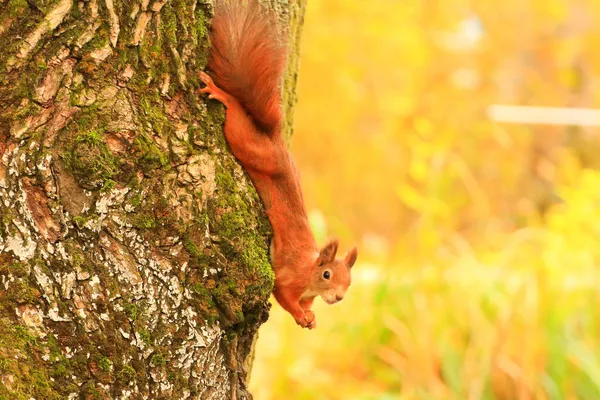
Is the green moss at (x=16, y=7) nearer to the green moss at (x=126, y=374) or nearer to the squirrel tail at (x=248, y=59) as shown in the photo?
the squirrel tail at (x=248, y=59)

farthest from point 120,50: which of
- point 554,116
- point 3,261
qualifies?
point 554,116

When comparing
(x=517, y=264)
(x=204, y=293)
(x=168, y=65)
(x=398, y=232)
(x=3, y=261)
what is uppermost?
(x=168, y=65)

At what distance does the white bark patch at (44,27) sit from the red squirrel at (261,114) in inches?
9.5

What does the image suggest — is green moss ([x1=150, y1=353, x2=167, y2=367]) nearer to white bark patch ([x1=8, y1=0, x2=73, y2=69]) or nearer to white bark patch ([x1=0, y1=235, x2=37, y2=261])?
white bark patch ([x1=0, y1=235, x2=37, y2=261])

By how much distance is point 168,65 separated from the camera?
3.69ft

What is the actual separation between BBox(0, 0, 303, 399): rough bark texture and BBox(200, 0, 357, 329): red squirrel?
40mm

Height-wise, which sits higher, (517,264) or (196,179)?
(196,179)

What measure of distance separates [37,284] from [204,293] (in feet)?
0.80

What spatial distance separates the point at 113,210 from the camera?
1.06 meters

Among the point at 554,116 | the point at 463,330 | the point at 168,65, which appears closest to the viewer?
the point at 168,65

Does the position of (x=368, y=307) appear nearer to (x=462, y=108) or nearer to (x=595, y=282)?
(x=595, y=282)

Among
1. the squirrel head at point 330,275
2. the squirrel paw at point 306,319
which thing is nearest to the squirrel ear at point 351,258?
the squirrel head at point 330,275

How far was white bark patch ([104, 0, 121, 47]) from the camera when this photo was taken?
1.06m

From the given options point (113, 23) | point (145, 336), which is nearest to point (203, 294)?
point (145, 336)
